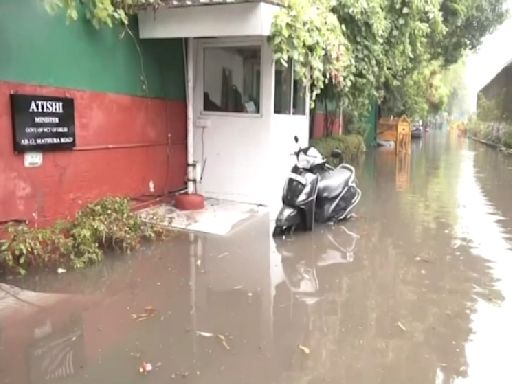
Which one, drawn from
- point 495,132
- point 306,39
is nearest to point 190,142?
point 306,39

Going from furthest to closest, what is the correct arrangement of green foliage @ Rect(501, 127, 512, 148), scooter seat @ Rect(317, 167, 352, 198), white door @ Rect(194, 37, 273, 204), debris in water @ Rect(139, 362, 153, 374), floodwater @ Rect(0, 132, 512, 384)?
green foliage @ Rect(501, 127, 512, 148), white door @ Rect(194, 37, 273, 204), scooter seat @ Rect(317, 167, 352, 198), floodwater @ Rect(0, 132, 512, 384), debris in water @ Rect(139, 362, 153, 374)

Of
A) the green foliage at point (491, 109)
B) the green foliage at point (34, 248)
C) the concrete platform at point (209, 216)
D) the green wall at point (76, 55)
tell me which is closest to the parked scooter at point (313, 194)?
the concrete platform at point (209, 216)

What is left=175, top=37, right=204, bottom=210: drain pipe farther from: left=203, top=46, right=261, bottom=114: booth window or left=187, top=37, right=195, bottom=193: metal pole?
left=203, top=46, right=261, bottom=114: booth window

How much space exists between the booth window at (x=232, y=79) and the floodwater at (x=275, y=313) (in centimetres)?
219

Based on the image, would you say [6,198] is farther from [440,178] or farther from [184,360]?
[440,178]

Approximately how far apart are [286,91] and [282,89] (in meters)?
0.14

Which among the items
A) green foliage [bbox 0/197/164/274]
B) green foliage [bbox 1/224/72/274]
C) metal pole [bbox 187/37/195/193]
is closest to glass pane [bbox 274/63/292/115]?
metal pole [bbox 187/37/195/193]

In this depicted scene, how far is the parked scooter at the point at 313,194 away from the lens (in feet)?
22.1

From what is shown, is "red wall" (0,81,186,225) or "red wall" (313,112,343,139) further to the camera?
"red wall" (313,112,343,139)

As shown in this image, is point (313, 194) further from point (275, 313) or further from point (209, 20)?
point (275, 313)

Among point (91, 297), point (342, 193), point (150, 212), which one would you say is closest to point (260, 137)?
point (342, 193)

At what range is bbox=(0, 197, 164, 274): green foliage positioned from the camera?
4.87 m

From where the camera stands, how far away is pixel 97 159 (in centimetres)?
645

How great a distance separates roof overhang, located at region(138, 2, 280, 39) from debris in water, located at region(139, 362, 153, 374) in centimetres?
455
